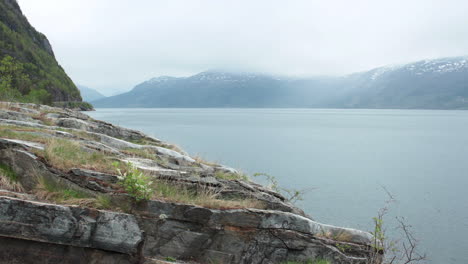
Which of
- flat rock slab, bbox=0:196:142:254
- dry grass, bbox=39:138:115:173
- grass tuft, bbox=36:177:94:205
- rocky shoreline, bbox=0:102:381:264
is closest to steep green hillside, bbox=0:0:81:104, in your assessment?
dry grass, bbox=39:138:115:173

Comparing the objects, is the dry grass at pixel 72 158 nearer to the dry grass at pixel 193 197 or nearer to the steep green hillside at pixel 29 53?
the dry grass at pixel 193 197

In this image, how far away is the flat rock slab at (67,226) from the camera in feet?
24.6

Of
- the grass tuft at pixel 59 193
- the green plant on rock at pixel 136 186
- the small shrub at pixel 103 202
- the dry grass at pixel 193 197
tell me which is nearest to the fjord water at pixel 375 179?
the dry grass at pixel 193 197

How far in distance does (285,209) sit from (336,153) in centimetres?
5178

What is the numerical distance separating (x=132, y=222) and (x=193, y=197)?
2180mm

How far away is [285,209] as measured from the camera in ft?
37.0

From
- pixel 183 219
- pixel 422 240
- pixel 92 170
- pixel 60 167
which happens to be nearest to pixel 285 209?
pixel 183 219

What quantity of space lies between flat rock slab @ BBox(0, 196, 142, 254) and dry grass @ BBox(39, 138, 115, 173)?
5.97 ft

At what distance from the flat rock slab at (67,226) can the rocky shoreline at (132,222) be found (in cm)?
2

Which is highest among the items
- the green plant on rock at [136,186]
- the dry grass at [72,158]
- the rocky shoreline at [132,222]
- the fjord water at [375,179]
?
the dry grass at [72,158]

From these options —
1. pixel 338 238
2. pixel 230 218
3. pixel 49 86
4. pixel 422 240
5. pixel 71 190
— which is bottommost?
pixel 422 240

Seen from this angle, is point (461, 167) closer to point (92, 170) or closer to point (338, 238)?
point (338, 238)

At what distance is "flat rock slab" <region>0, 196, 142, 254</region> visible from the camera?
7.51 meters

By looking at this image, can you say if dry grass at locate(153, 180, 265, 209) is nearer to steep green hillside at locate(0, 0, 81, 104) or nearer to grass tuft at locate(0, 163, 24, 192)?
grass tuft at locate(0, 163, 24, 192)
